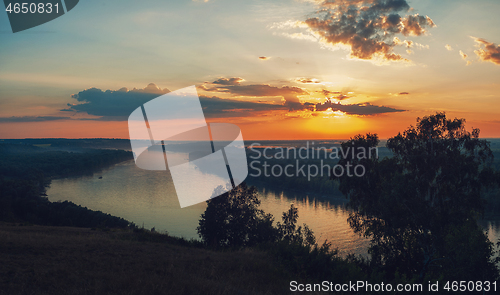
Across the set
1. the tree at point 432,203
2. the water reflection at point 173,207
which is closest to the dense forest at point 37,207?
the water reflection at point 173,207

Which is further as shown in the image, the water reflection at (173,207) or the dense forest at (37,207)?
the water reflection at (173,207)

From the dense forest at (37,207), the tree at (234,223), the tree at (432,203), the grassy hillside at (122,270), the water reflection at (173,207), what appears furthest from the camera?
the water reflection at (173,207)

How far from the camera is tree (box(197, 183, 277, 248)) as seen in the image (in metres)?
23.6

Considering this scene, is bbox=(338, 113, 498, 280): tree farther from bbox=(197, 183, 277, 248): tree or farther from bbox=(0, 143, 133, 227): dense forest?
bbox=(0, 143, 133, 227): dense forest

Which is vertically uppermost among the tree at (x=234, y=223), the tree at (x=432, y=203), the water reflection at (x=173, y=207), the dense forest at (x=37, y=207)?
the tree at (x=432, y=203)

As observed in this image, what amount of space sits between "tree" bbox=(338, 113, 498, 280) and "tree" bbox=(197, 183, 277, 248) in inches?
351

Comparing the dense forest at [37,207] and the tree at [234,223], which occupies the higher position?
the tree at [234,223]

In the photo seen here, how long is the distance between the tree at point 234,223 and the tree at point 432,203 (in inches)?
351

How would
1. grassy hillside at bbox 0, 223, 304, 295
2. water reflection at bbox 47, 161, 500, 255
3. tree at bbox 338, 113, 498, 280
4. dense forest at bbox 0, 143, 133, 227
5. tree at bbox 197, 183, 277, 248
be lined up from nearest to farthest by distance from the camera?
grassy hillside at bbox 0, 223, 304, 295 → tree at bbox 338, 113, 498, 280 → tree at bbox 197, 183, 277, 248 → dense forest at bbox 0, 143, 133, 227 → water reflection at bbox 47, 161, 500, 255

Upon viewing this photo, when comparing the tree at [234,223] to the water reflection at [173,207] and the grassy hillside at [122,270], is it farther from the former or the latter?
the water reflection at [173,207]

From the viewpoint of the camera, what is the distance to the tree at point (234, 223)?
77.3 ft

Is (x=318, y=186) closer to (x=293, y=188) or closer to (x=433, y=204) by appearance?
(x=293, y=188)

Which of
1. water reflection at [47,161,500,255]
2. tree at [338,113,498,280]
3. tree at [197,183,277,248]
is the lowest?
water reflection at [47,161,500,255]

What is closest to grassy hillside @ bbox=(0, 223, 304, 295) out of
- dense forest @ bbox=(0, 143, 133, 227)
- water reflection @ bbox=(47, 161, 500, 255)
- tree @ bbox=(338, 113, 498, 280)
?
tree @ bbox=(338, 113, 498, 280)
